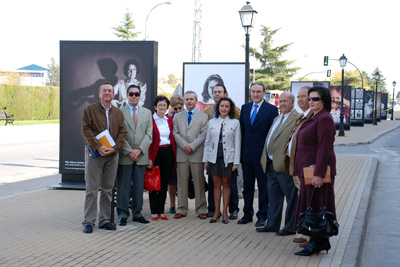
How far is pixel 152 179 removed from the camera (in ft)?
24.9

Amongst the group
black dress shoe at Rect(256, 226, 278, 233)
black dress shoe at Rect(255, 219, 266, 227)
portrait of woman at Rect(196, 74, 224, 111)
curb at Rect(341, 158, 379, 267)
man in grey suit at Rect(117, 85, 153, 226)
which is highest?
portrait of woman at Rect(196, 74, 224, 111)

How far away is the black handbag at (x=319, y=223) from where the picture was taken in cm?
556

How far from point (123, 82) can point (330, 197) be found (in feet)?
18.0

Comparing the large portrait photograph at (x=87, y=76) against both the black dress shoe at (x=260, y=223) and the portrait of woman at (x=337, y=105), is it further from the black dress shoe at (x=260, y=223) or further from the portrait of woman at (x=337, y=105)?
the portrait of woman at (x=337, y=105)

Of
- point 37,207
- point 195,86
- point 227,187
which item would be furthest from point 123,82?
point 227,187

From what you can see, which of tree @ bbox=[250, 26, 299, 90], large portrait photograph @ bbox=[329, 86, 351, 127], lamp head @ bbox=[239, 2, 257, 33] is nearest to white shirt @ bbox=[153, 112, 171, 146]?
lamp head @ bbox=[239, 2, 257, 33]

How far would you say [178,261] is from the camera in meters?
5.56

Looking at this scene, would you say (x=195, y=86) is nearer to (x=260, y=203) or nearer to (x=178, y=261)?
(x=260, y=203)

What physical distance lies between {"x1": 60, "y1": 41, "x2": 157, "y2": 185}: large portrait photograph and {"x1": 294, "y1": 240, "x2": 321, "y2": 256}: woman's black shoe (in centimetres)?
499

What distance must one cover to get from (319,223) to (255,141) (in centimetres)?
205

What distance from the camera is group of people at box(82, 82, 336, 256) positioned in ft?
21.0

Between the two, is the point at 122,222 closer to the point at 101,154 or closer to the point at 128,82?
the point at 101,154

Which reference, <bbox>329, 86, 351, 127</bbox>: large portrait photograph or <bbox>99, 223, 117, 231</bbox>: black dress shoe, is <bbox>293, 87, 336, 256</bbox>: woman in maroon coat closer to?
<bbox>99, 223, 117, 231</bbox>: black dress shoe

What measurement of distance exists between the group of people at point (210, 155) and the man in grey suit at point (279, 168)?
0.04 ft
